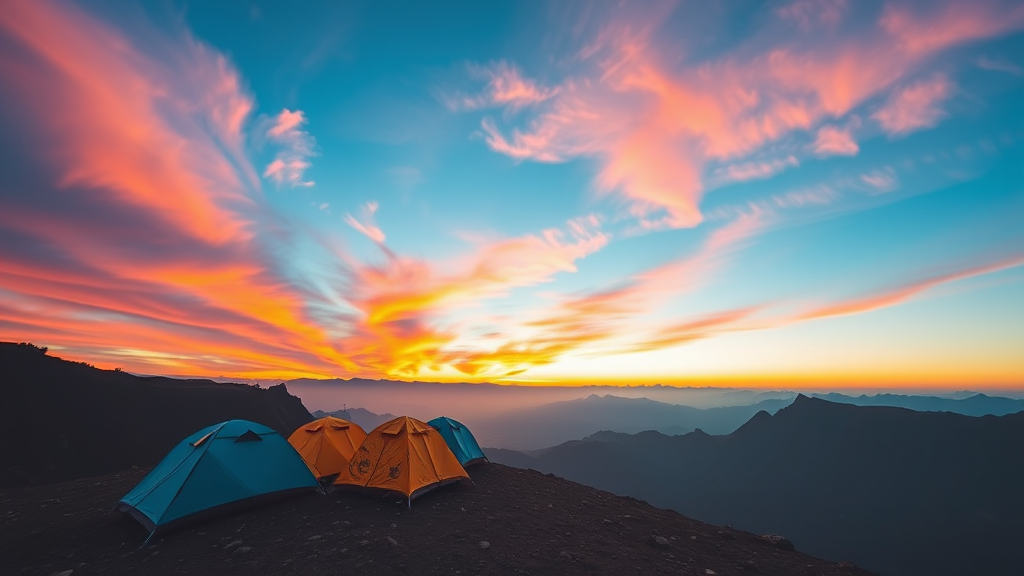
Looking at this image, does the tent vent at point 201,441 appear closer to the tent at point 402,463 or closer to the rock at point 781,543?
the tent at point 402,463

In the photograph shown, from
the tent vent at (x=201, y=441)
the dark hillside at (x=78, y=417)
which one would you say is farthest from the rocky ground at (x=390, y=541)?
the dark hillside at (x=78, y=417)

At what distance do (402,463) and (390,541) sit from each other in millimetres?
3390

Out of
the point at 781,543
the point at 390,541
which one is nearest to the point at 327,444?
the point at 390,541

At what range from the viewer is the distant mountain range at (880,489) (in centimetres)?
11244

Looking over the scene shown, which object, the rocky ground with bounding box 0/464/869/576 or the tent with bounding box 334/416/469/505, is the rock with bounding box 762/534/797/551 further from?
the tent with bounding box 334/416/469/505

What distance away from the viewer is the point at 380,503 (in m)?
12.2

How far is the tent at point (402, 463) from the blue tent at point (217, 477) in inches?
66.1

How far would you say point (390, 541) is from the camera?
9.24 metres

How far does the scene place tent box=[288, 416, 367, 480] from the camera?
1474cm

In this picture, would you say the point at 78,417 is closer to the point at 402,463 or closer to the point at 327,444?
the point at 327,444

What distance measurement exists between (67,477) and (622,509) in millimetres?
37773

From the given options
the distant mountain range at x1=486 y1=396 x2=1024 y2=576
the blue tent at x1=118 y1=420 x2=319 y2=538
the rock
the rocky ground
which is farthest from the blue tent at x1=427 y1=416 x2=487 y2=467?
the distant mountain range at x1=486 y1=396 x2=1024 y2=576

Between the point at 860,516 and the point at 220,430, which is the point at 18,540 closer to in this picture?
the point at 220,430

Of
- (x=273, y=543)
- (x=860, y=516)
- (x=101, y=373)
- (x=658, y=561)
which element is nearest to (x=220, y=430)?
(x=273, y=543)
